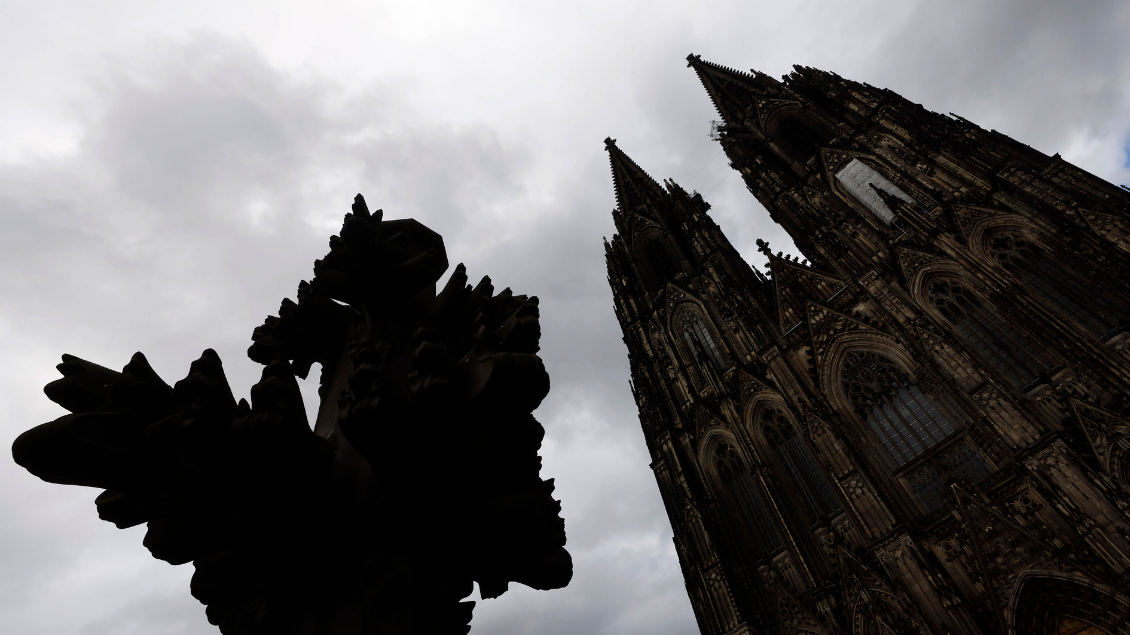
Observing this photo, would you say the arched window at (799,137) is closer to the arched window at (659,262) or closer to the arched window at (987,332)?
the arched window at (659,262)

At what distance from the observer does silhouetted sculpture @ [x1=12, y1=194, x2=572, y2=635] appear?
67.6 inches

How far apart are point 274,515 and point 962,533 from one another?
14.7 m

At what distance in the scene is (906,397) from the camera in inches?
603

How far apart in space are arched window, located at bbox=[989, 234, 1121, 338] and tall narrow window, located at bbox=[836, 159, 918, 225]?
3.06 metres

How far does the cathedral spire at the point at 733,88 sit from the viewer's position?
91.7 feet

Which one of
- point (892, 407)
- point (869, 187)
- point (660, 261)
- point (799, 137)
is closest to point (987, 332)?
point (892, 407)

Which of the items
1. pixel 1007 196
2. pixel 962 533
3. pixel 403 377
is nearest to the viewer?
pixel 403 377

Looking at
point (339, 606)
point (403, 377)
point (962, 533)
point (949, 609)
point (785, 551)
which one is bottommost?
point (339, 606)

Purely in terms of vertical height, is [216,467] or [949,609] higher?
[949,609]

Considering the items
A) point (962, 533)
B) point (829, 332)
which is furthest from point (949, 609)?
point (829, 332)

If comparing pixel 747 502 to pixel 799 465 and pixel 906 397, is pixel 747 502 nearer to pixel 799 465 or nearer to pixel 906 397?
pixel 799 465

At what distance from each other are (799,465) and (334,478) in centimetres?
1685

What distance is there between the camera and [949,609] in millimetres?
11328

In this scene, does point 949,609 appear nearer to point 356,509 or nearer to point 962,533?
point 962,533
